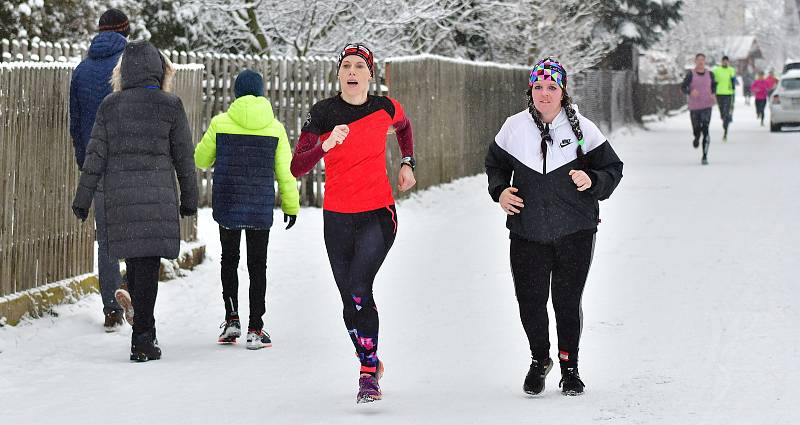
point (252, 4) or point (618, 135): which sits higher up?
point (252, 4)

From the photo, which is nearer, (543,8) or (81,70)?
(81,70)

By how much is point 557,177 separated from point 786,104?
3228 centimetres

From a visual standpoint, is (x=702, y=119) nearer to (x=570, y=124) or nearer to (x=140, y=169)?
(x=140, y=169)

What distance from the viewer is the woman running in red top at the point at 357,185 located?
A: 6883mm

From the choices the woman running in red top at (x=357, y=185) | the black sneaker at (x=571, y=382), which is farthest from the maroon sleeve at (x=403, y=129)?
the black sneaker at (x=571, y=382)

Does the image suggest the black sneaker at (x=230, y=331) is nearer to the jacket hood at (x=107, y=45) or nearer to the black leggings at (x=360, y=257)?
the black leggings at (x=360, y=257)

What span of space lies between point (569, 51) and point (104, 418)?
29260 mm

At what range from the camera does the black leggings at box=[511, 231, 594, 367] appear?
6918 millimetres

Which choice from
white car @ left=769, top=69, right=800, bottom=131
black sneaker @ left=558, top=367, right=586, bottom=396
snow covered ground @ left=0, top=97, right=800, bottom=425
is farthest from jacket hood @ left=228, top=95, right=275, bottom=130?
white car @ left=769, top=69, right=800, bottom=131

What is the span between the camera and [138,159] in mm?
7812

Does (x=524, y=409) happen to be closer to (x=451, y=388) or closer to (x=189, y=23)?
(x=451, y=388)

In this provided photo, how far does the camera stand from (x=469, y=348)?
8.21 meters

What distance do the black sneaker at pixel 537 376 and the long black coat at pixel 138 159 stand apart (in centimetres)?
209

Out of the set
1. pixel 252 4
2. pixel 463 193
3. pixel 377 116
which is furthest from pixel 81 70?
pixel 252 4
